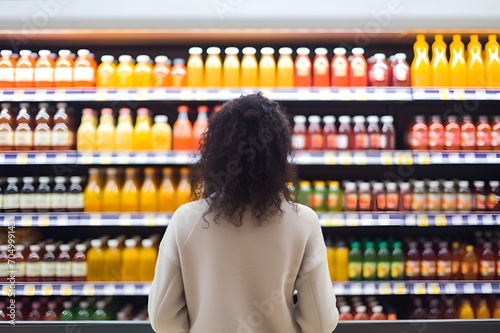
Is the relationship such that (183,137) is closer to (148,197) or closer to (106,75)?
(148,197)

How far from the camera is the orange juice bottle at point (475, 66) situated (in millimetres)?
3248

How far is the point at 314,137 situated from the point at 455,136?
92 centimetres

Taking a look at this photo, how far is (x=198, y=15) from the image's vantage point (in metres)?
3.04

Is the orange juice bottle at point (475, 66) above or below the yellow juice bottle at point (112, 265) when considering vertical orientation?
above

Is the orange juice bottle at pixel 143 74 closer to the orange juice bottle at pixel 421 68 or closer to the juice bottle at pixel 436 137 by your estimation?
the orange juice bottle at pixel 421 68

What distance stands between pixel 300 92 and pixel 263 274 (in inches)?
73.4

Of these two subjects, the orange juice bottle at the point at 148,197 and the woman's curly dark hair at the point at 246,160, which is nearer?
the woman's curly dark hair at the point at 246,160

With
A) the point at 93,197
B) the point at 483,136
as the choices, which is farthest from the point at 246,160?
the point at 483,136

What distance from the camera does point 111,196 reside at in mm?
3221

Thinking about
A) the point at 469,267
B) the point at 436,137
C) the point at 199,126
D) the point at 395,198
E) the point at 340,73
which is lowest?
the point at 469,267

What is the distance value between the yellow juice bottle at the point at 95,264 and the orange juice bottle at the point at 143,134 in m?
0.69

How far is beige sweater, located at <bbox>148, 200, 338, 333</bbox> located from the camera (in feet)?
4.53

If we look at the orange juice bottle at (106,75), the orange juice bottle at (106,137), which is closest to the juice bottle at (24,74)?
the orange juice bottle at (106,75)

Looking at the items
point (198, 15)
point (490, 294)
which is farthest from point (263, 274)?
point (490, 294)
